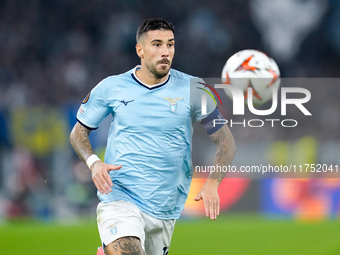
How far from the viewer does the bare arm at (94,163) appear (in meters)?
4.45

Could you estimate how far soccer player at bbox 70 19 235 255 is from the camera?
191 inches

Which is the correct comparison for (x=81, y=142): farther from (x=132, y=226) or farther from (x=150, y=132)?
(x=132, y=226)

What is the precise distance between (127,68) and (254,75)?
12395mm

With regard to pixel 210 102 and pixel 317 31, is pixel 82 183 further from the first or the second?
pixel 317 31

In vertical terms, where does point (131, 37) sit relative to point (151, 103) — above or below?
above

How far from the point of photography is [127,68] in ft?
59.1

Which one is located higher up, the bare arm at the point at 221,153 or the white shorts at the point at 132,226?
the bare arm at the point at 221,153

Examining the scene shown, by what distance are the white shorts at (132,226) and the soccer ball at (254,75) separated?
4.59 feet

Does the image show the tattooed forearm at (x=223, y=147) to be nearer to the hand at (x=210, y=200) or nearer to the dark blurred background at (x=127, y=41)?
the hand at (x=210, y=200)

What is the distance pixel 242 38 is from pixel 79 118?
14.9 meters

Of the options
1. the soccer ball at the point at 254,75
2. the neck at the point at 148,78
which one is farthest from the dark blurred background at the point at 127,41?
the neck at the point at 148,78

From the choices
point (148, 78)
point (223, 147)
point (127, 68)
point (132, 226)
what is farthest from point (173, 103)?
point (127, 68)

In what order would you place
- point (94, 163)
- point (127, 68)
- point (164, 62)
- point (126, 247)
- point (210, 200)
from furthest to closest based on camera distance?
point (127, 68) < point (164, 62) < point (94, 163) < point (210, 200) < point (126, 247)

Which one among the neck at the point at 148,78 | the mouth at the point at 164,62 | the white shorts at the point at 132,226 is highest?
the mouth at the point at 164,62
